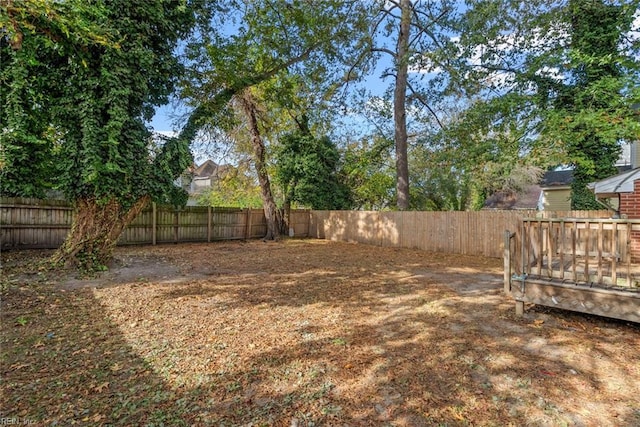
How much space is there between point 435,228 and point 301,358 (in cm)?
902

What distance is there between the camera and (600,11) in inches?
330

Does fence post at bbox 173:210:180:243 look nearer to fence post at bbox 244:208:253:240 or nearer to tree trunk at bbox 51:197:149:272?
fence post at bbox 244:208:253:240

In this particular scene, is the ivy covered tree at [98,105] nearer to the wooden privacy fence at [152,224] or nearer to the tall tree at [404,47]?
the wooden privacy fence at [152,224]

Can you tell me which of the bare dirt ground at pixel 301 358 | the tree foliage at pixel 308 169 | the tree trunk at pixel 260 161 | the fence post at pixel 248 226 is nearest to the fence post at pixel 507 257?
the bare dirt ground at pixel 301 358

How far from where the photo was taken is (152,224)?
437 inches

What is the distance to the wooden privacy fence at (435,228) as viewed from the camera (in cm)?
935

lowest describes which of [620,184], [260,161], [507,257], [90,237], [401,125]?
[507,257]

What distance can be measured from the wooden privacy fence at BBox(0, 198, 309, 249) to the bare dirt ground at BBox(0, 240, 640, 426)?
395cm

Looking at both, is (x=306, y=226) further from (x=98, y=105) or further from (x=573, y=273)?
(x=573, y=273)

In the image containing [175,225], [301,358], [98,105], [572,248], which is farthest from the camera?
[175,225]

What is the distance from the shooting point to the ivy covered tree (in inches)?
226

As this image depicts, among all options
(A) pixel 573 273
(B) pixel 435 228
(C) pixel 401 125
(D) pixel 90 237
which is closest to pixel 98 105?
(D) pixel 90 237

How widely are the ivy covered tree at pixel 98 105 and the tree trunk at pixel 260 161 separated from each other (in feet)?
17.5

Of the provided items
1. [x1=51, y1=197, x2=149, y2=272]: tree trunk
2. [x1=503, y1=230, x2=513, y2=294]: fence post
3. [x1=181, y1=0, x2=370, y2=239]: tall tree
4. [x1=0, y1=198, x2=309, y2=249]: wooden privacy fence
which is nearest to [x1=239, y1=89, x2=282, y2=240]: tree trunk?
[x1=0, y1=198, x2=309, y2=249]: wooden privacy fence
